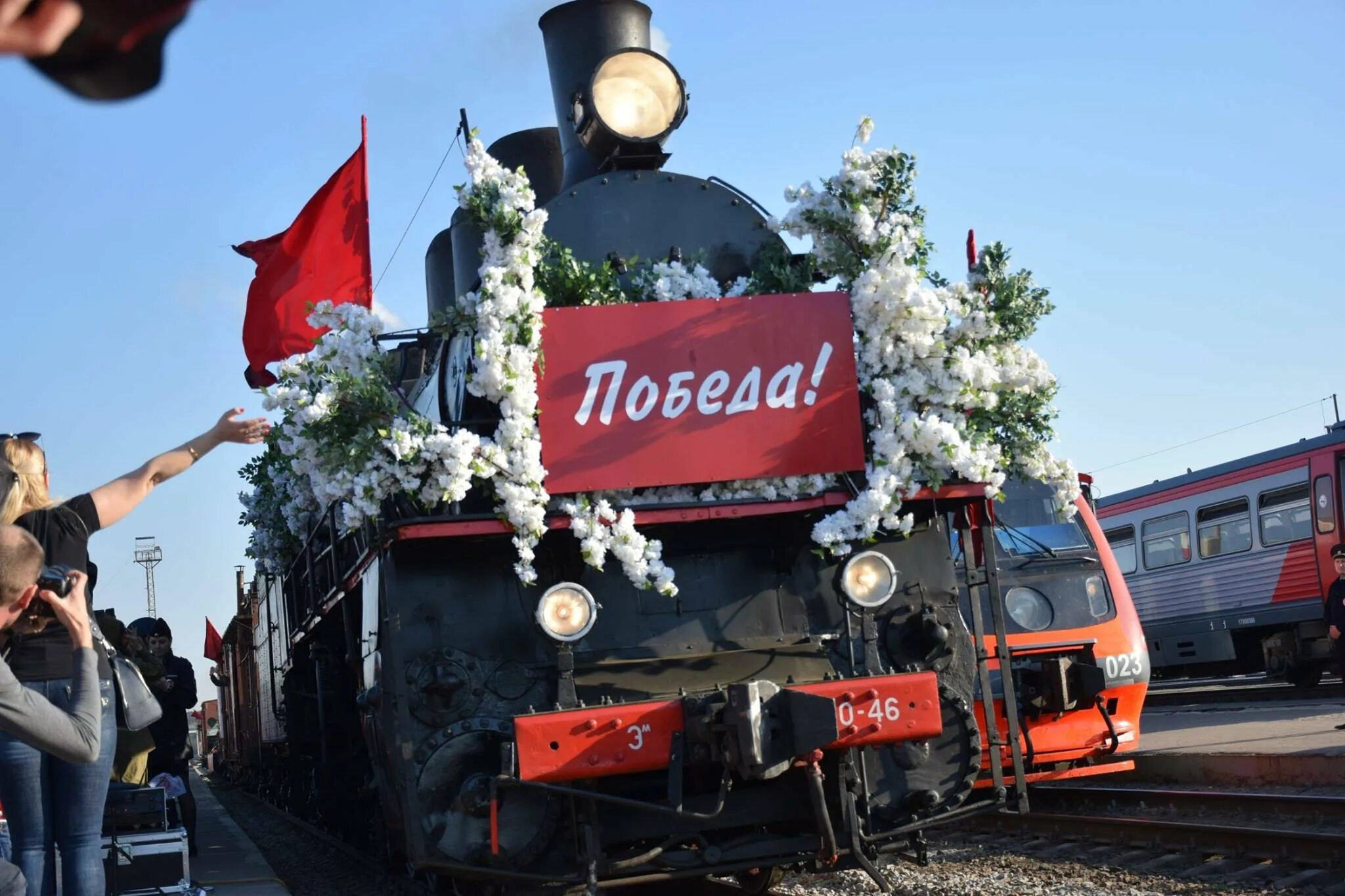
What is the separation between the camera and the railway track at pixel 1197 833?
6.57 metres

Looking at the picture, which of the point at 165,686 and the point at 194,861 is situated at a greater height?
the point at 165,686

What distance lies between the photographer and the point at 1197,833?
7.38m

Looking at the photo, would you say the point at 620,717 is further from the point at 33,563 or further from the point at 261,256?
the point at 261,256

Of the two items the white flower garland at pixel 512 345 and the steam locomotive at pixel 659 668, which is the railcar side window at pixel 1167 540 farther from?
the white flower garland at pixel 512 345

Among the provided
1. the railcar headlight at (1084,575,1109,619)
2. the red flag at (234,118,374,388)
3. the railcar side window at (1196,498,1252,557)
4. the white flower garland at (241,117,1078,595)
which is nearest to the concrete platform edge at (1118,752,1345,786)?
the railcar headlight at (1084,575,1109,619)

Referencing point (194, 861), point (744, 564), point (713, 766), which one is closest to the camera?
point (713, 766)

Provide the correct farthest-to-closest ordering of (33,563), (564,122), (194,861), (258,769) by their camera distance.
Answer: (258,769) → (194,861) → (564,122) → (33,563)

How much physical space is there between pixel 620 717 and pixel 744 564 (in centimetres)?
126

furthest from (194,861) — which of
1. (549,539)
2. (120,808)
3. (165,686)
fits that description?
(549,539)

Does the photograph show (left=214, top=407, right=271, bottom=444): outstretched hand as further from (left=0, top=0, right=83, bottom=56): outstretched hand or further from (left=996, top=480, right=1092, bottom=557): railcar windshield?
(left=996, top=480, right=1092, bottom=557): railcar windshield

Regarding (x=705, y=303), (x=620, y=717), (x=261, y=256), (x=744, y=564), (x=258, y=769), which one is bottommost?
Result: (x=258, y=769)

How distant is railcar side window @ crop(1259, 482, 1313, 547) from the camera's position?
15828 mm

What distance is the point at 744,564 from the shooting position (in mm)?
6105

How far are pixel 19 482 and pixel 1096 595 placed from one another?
7616 millimetres
